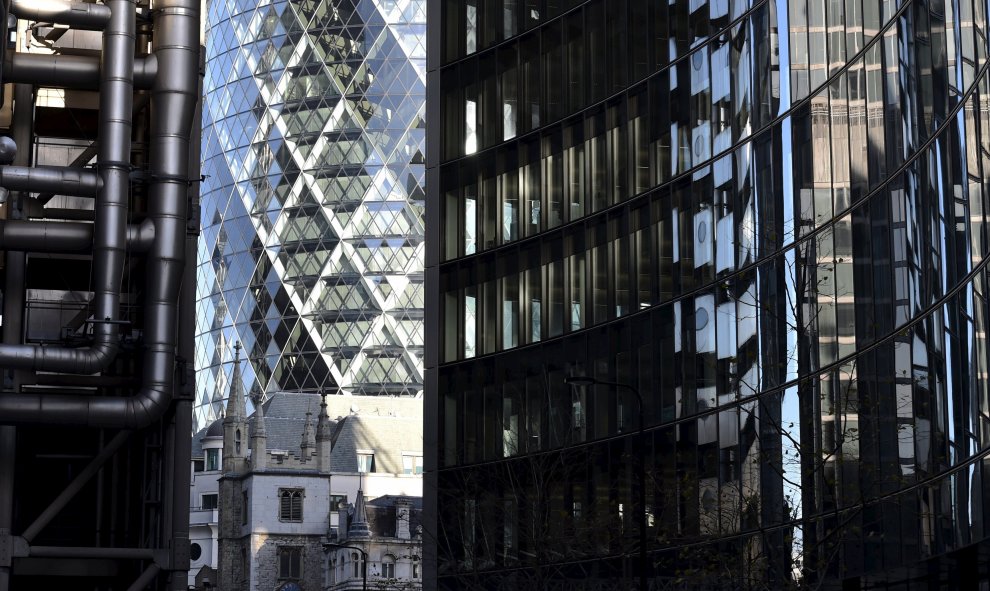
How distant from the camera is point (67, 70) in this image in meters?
41.6

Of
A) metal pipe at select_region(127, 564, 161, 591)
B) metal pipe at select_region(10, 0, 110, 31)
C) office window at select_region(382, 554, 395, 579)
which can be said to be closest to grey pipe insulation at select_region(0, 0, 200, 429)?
metal pipe at select_region(10, 0, 110, 31)

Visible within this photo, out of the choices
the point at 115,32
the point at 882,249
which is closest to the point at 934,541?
the point at 882,249

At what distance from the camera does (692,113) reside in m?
45.6

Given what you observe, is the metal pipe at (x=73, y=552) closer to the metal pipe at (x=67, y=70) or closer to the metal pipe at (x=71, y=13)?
the metal pipe at (x=67, y=70)

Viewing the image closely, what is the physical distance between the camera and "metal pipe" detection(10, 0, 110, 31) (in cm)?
4053

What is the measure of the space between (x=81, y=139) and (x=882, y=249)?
2143 centimetres

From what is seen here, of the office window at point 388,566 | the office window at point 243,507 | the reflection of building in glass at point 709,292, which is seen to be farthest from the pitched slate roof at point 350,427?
the reflection of building in glass at point 709,292

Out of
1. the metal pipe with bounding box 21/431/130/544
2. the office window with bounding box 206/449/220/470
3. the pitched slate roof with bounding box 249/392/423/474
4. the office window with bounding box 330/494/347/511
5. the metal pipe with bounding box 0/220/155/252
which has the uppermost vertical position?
the pitched slate roof with bounding box 249/392/423/474

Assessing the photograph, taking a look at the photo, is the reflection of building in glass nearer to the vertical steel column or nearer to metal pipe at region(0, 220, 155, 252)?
metal pipe at region(0, 220, 155, 252)

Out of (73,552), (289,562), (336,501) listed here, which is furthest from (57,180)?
(336,501)

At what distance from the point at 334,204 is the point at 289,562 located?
28.1m

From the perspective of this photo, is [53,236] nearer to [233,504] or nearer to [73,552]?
[73,552]

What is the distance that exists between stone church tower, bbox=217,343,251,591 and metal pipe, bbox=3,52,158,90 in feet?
310

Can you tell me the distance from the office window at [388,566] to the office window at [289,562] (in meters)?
7.02
